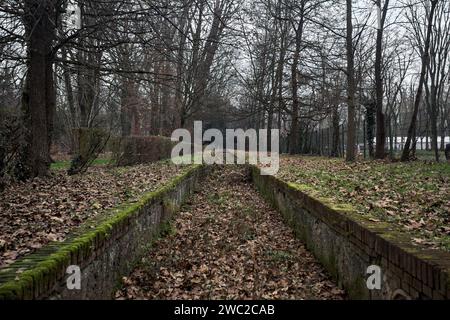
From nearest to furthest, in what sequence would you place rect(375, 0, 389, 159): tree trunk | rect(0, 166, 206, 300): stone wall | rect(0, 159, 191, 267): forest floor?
rect(0, 166, 206, 300): stone wall
rect(0, 159, 191, 267): forest floor
rect(375, 0, 389, 159): tree trunk

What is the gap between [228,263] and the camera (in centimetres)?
642

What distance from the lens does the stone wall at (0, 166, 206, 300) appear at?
299 centimetres

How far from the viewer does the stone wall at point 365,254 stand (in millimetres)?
3115

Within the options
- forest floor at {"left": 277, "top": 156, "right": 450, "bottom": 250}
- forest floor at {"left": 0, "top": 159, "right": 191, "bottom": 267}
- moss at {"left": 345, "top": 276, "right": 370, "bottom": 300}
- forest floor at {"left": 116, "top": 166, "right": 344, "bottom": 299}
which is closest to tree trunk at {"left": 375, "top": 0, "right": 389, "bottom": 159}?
forest floor at {"left": 277, "top": 156, "right": 450, "bottom": 250}

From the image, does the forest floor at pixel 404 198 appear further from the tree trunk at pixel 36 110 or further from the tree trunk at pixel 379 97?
the tree trunk at pixel 379 97

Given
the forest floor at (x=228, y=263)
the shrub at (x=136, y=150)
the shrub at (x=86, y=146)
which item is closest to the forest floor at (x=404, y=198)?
the forest floor at (x=228, y=263)

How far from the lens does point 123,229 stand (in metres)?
5.39

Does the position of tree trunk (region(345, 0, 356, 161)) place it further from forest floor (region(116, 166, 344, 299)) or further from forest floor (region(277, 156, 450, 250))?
forest floor (region(116, 166, 344, 299))

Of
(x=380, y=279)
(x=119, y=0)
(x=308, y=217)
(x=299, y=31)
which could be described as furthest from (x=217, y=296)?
(x=299, y=31)

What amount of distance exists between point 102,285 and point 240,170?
1376 centimetres

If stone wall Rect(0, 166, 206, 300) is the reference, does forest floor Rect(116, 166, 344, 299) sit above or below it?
below

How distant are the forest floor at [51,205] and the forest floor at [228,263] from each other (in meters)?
1.05

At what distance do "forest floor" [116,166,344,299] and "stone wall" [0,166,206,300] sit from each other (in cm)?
32

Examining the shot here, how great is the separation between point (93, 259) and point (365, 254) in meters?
2.80
